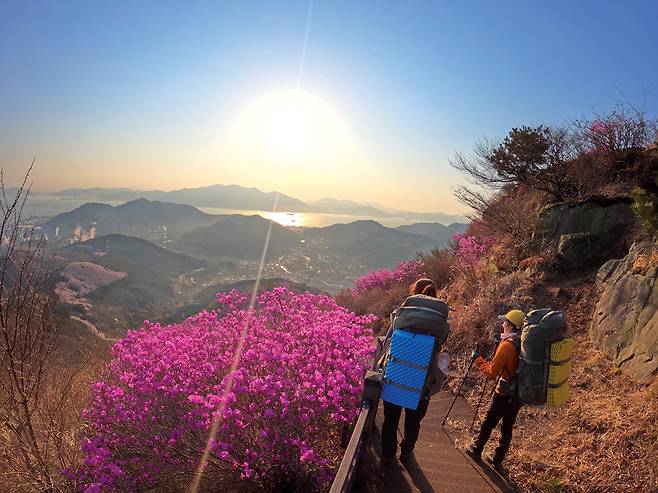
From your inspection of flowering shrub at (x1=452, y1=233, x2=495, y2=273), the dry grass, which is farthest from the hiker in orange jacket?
flowering shrub at (x1=452, y1=233, x2=495, y2=273)

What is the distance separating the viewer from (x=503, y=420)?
4.39 meters

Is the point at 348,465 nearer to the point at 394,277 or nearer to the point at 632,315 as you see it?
the point at 632,315

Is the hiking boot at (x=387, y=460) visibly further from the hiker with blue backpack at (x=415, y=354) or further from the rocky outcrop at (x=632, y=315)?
the rocky outcrop at (x=632, y=315)

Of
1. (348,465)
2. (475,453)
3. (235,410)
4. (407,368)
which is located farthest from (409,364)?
(475,453)

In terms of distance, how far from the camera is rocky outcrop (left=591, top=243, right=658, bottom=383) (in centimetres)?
497

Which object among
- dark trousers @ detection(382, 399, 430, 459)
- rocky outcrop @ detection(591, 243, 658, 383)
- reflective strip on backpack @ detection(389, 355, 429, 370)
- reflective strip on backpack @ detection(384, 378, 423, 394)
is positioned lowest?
dark trousers @ detection(382, 399, 430, 459)

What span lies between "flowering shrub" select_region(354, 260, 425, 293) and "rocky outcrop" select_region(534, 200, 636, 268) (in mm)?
5783

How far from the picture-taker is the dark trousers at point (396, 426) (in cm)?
420

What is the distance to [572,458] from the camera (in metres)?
4.31

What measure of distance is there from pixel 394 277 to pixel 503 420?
12.4 m

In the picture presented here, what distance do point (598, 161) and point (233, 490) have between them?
33.3 ft

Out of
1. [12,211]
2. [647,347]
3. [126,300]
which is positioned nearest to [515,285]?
[647,347]

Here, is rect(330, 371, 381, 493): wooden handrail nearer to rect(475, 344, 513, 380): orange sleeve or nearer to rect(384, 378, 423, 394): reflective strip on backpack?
rect(384, 378, 423, 394): reflective strip on backpack

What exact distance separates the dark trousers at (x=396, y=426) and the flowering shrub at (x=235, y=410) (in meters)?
0.42
